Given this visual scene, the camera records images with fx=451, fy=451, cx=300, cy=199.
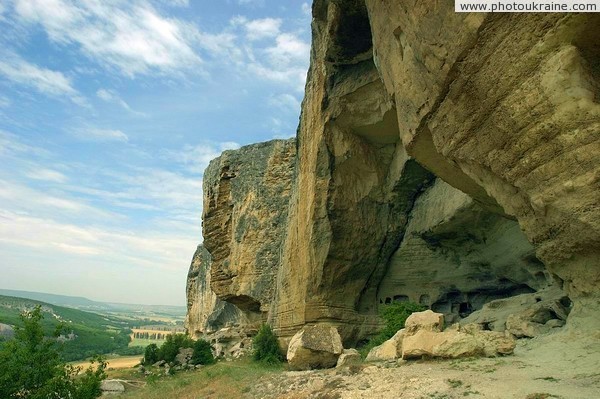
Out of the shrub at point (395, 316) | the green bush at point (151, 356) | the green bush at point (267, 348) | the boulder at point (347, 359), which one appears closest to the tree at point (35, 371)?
the boulder at point (347, 359)

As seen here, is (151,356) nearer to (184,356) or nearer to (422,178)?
(184,356)

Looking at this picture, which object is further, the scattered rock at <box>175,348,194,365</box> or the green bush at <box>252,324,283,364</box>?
the scattered rock at <box>175,348,194,365</box>

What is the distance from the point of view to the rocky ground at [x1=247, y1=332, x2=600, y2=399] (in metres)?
6.09

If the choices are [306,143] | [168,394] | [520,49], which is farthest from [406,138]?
[168,394]

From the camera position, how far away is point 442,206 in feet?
55.0

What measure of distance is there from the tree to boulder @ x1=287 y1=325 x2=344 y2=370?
544 centimetres

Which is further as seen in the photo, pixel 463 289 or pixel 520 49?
pixel 463 289

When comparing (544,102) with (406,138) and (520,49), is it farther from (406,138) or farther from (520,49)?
(406,138)

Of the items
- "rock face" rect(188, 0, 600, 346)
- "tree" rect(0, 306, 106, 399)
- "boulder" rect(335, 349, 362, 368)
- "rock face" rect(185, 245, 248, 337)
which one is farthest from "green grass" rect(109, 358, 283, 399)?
"rock face" rect(185, 245, 248, 337)

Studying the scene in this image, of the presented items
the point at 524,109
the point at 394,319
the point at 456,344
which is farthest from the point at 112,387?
the point at 524,109

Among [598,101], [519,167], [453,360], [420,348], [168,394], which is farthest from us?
[168,394]

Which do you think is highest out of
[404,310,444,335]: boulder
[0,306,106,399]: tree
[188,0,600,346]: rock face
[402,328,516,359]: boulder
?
[188,0,600,346]: rock face

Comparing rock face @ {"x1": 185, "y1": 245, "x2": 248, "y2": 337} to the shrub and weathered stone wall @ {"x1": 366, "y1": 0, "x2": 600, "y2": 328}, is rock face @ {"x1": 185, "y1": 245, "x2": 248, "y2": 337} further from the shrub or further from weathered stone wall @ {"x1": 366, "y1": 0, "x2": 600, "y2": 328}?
weathered stone wall @ {"x1": 366, "y1": 0, "x2": 600, "y2": 328}

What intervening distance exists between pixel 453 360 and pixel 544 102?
5.13 m
